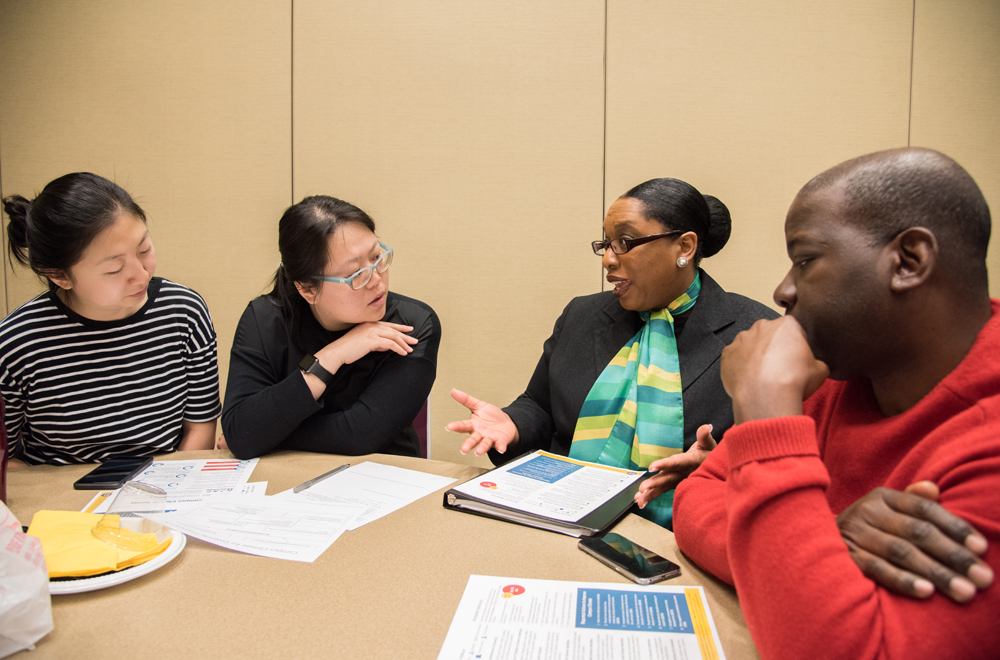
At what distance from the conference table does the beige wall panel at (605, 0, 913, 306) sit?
6.55 feet

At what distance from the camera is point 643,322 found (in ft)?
5.46

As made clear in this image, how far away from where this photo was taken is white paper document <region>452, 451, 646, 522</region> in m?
1.07

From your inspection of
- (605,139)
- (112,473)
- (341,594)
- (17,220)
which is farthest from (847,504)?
(605,139)

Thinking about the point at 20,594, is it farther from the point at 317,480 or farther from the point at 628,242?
the point at 628,242

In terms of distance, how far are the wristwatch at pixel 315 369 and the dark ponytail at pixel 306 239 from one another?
0.16 metres

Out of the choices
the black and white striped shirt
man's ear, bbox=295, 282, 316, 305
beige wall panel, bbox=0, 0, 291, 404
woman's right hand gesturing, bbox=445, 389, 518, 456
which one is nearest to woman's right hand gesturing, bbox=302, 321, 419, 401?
man's ear, bbox=295, 282, 316, 305

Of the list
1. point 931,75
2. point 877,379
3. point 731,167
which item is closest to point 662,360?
point 877,379

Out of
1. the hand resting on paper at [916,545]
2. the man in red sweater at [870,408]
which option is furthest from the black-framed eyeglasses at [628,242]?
the hand resting on paper at [916,545]

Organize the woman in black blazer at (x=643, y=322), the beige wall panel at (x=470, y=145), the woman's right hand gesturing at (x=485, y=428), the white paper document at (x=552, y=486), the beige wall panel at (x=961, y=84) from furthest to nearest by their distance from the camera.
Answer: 1. the beige wall panel at (x=470, y=145)
2. the beige wall panel at (x=961, y=84)
3. the woman in black blazer at (x=643, y=322)
4. the woman's right hand gesturing at (x=485, y=428)
5. the white paper document at (x=552, y=486)

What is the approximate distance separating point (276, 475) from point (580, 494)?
69 cm

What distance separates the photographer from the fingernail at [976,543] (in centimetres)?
50

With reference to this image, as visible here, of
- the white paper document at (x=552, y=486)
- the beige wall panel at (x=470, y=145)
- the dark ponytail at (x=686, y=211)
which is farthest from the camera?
the beige wall panel at (x=470, y=145)

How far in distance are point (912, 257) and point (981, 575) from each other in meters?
0.31

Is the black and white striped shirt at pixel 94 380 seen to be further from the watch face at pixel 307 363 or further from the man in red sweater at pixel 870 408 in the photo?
the man in red sweater at pixel 870 408
